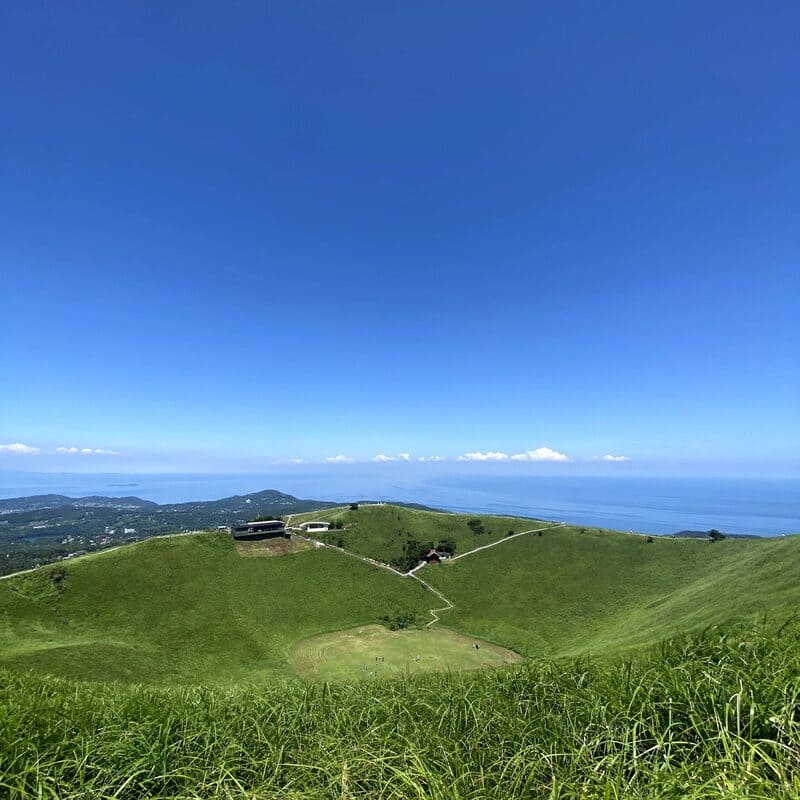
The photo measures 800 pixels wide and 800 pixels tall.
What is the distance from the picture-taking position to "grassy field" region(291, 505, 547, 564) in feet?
185

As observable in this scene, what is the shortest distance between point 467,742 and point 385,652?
32.8m

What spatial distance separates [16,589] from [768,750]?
1863 inches

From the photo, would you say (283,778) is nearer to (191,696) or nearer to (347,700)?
(347,700)

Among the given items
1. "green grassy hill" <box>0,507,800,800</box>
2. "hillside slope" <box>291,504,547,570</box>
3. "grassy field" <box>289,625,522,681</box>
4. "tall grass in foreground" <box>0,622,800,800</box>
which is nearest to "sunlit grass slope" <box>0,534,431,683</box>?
"grassy field" <box>289,625,522,681</box>

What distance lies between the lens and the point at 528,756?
153 inches

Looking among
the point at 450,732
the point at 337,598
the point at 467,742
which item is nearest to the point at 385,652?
the point at 337,598

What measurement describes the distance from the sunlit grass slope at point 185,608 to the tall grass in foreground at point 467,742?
25.1 metres

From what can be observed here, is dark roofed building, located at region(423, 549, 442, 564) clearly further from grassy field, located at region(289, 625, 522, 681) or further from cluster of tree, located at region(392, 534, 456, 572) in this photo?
grassy field, located at region(289, 625, 522, 681)

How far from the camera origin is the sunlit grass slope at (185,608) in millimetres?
27703

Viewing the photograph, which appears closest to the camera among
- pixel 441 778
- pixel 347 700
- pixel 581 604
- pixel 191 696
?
pixel 441 778

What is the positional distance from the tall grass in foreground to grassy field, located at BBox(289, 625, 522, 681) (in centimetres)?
2684

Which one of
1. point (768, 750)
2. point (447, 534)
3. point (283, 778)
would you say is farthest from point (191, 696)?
point (447, 534)

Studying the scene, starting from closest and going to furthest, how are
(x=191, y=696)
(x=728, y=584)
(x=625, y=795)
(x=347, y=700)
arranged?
(x=625, y=795), (x=347, y=700), (x=191, y=696), (x=728, y=584)

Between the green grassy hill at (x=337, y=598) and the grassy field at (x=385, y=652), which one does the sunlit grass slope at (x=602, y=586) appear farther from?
the grassy field at (x=385, y=652)
